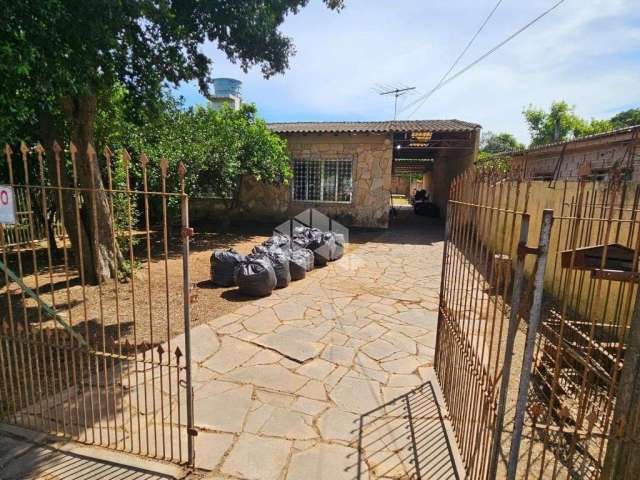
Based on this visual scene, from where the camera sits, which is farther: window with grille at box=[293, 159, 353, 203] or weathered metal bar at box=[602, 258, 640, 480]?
window with grille at box=[293, 159, 353, 203]

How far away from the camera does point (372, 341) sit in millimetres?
4387

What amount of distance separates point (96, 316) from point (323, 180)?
9.79 m

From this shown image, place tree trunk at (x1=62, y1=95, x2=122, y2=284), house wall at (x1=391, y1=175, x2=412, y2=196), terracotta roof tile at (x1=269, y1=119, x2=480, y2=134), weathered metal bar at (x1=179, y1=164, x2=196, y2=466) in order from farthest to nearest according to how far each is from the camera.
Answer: house wall at (x1=391, y1=175, x2=412, y2=196), terracotta roof tile at (x1=269, y1=119, x2=480, y2=134), tree trunk at (x1=62, y1=95, x2=122, y2=284), weathered metal bar at (x1=179, y1=164, x2=196, y2=466)

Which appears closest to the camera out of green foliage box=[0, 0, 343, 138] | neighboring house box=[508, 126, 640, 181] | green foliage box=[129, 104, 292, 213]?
green foliage box=[0, 0, 343, 138]

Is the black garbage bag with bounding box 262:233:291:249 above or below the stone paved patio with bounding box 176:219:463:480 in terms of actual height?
above

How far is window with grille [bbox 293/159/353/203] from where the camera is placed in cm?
1323

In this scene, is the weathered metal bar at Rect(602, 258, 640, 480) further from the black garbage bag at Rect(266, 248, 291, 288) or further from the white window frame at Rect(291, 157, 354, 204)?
the white window frame at Rect(291, 157, 354, 204)

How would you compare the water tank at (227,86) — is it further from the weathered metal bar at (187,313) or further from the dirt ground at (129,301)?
the weathered metal bar at (187,313)

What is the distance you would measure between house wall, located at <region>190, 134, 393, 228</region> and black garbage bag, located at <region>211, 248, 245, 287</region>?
6240 mm

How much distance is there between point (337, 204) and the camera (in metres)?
13.4

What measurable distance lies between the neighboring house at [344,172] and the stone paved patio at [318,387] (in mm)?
7278

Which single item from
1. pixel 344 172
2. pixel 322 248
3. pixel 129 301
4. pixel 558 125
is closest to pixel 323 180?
pixel 344 172

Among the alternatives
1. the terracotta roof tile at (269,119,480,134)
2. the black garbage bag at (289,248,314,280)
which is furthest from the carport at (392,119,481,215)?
the black garbage bag at (289,248,314,280)

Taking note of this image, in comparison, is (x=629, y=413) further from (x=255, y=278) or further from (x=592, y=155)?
(x=592, y=155)
